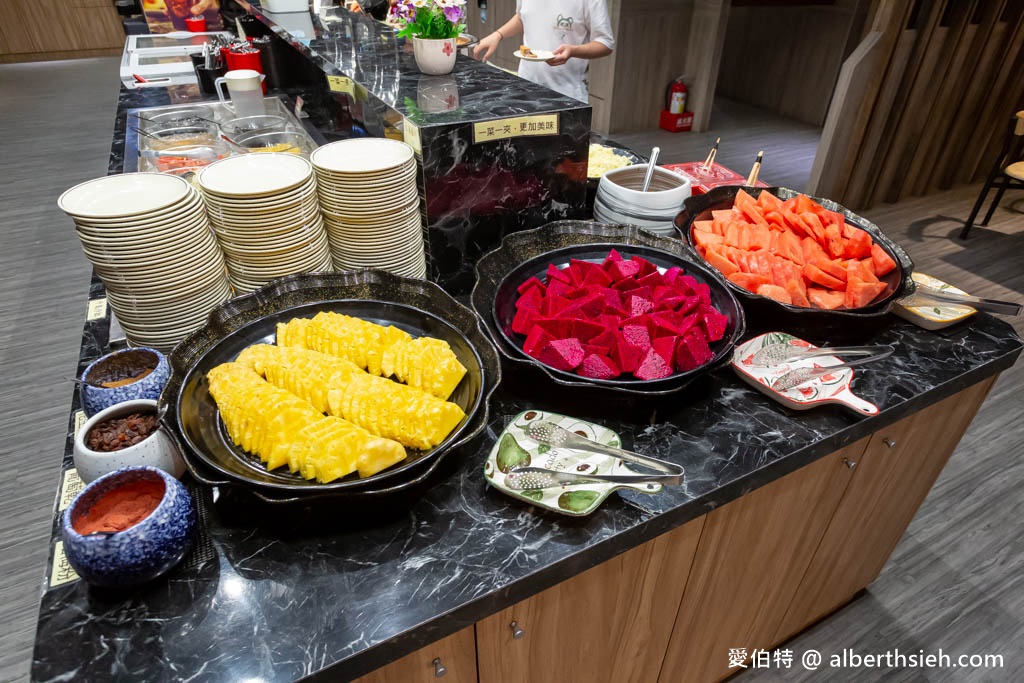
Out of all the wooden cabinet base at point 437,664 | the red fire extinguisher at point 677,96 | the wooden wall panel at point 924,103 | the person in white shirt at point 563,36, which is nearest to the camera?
the wooden cabinet base at point 437,664

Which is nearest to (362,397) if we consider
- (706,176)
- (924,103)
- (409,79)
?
(409,79)

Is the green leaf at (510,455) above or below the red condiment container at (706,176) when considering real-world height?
below

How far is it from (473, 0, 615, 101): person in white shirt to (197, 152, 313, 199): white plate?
221 centimetres

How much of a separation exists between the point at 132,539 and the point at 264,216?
0.75 metres

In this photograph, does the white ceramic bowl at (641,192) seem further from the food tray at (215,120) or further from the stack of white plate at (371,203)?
the food tray at (215,120)

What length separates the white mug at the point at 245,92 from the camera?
246 centimetres

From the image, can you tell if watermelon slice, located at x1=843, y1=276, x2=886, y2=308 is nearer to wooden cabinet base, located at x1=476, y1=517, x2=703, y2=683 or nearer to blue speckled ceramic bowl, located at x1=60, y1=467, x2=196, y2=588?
wooden cabinet base, located at x1=476, y1=517, x2=703, y2=683

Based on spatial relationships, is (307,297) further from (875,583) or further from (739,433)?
(875,583)

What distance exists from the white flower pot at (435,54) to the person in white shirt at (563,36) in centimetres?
151

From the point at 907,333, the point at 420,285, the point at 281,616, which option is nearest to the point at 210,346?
the point at 420,285

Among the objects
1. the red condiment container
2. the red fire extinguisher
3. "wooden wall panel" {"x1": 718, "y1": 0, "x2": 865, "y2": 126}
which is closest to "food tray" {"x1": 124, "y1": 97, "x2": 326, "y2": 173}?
Answer: the red condiment container

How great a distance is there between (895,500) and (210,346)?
1.90m

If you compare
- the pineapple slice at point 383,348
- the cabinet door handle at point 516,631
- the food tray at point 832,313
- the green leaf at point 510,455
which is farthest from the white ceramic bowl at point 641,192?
the cabinet door handle at point 516,631

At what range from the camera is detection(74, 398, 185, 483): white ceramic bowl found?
976mm
